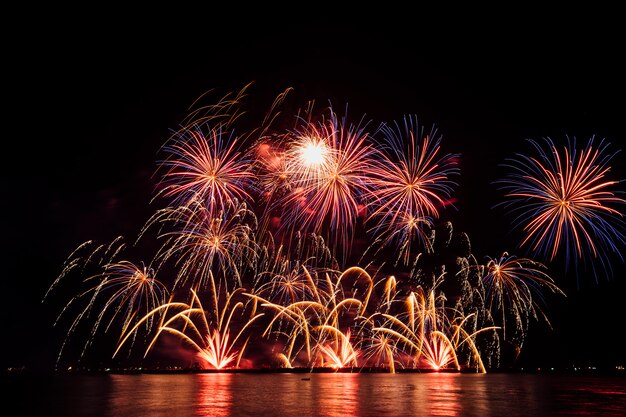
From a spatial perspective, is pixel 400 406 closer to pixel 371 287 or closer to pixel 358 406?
pixel 358 406

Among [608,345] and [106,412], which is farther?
[608,345]

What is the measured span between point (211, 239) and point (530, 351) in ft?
240

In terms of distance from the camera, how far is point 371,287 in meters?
46.7

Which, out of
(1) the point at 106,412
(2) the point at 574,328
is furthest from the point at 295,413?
(2) the point at 574,328

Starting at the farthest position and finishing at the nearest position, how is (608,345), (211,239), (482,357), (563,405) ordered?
(482,357), (608,345), (211,239), (563,405)

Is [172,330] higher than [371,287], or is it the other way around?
[371,287]

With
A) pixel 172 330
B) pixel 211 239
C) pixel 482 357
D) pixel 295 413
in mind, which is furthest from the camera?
pixel 482 357

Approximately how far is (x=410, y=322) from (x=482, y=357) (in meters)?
56.0

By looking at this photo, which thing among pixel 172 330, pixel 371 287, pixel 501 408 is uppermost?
pixel 371 287

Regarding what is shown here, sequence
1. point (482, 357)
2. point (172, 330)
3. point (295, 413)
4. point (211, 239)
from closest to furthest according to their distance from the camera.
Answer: point (295, 413)
point (211, 239)
point (172, 330)
point (482, 357)

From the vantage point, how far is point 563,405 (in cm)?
2302

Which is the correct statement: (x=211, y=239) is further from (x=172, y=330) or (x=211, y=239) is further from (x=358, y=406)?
(x=358, y=406)

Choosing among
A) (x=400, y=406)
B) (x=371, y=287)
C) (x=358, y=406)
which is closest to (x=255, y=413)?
(x=358, y=406)

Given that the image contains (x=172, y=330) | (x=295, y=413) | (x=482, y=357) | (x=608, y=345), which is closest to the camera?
(x=295, y=413)
